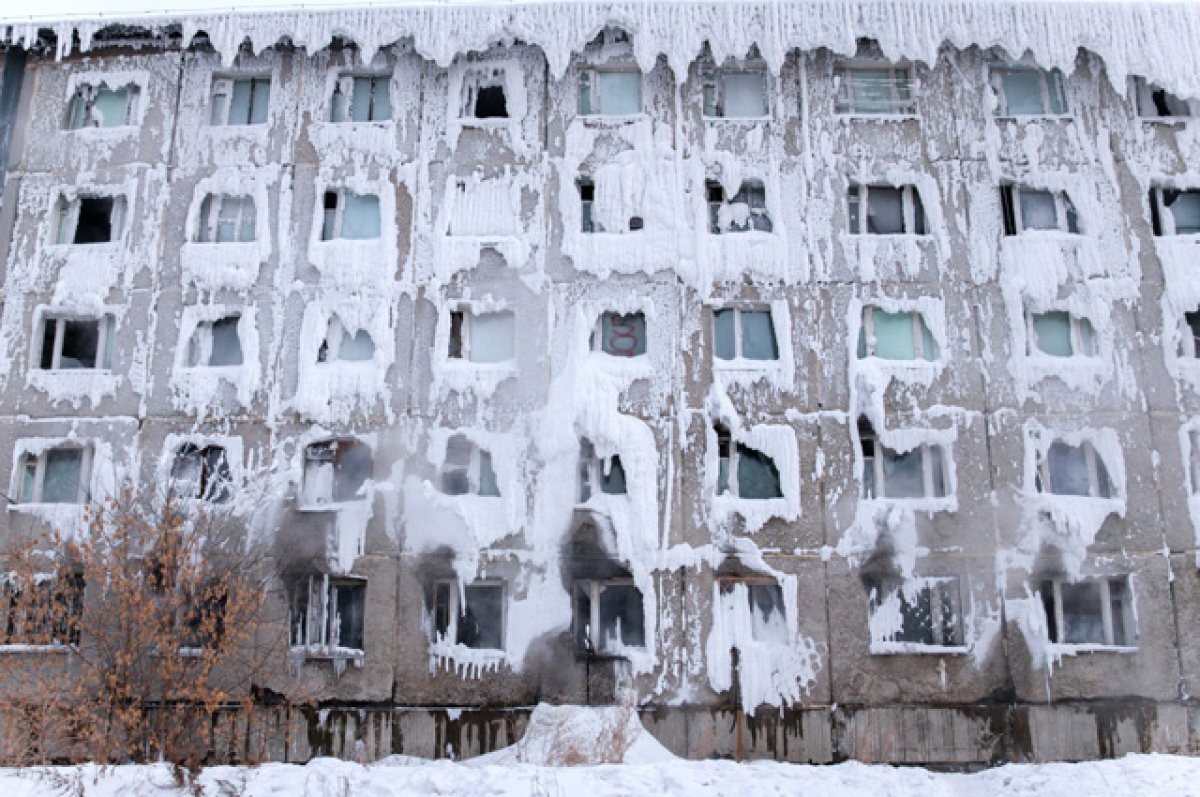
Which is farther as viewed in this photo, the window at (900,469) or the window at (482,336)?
the window at (482,336)

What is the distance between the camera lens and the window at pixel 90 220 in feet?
73.5

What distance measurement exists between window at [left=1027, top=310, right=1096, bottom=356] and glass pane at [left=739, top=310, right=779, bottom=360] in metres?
4.78

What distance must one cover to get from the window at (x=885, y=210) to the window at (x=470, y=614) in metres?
9.72

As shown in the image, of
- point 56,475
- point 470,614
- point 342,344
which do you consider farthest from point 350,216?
point 470,614

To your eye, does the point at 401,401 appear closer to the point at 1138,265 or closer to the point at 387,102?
the point at 387,102

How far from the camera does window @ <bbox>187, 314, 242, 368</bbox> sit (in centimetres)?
2155

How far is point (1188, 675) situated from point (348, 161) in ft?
59.0

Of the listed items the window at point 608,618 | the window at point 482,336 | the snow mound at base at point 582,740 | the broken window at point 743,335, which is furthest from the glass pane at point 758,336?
the snow mound at base at point 582,740

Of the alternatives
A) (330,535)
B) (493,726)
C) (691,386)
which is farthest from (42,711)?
(691,386)

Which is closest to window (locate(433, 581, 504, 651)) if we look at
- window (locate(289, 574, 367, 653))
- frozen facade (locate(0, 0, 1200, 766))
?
frozen facade (locate(0, 0, 1200, 766))

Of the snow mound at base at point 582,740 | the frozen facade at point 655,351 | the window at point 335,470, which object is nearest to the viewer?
the snow mound at base at point 582,740

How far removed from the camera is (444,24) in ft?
72.7

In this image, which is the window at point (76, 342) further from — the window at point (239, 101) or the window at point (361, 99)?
the window at point (361, 99)

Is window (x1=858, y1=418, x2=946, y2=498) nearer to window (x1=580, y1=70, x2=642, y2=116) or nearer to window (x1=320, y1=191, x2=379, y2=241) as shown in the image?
window (x1=580, y1=70, x2=642, y2=116)
